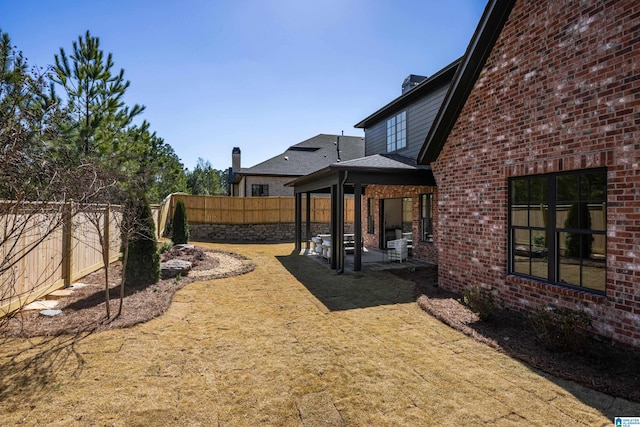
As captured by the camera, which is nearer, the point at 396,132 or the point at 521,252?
the point at 521,252

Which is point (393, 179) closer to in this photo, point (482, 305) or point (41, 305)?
point (482, 305)

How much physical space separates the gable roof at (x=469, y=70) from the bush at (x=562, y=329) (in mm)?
4265

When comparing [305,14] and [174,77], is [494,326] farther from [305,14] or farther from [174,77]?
[174,77]

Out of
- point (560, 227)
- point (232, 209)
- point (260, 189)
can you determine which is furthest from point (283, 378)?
point (260, 189)

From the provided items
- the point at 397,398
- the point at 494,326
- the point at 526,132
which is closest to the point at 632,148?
the point at 526,132

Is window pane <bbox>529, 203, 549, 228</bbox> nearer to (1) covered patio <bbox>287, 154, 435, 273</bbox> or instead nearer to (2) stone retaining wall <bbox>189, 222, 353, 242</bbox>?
(1) covered patio <bbox>287, 154, 435, 273</bbox>

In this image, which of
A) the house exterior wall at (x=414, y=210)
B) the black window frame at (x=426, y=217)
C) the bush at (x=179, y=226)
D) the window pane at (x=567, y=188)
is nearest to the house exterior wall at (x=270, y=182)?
the bush at (x=179, y=226)

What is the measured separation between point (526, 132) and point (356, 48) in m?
6.63

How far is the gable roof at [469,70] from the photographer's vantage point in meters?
5.98

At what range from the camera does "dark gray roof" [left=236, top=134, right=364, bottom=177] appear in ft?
80.6

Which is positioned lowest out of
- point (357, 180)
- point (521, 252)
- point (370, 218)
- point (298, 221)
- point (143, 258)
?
point (143, 258)

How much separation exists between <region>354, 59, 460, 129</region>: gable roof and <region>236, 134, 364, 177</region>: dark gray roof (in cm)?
1032

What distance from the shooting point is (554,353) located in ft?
14.0

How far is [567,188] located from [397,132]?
27.5 ft
